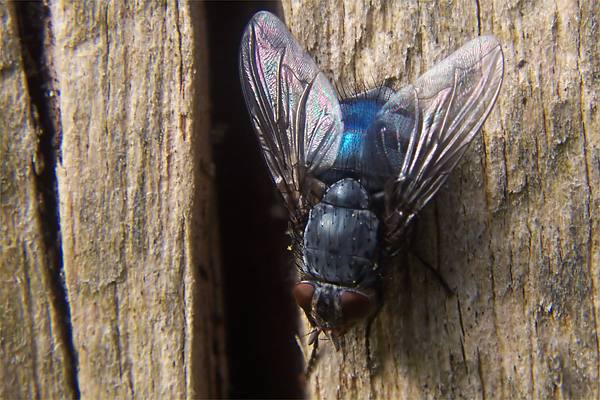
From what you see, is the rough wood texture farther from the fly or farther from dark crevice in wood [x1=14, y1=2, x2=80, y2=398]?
dark crevice in wood [x1=14, y1=2, x2=80, y2=398]

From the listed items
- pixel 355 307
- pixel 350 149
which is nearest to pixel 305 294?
pixel 355 307

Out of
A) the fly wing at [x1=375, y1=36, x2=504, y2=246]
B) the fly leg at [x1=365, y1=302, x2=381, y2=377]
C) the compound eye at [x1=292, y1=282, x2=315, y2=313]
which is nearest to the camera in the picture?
the fly wing at [x1=375, y1=36, x2=504, y2=246]

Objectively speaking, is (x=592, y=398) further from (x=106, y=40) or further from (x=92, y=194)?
(x=106, y=40)

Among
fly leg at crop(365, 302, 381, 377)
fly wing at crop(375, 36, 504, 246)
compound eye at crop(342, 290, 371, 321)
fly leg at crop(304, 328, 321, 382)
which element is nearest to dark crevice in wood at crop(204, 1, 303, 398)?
fly leg at crop(304, 328, 321, 382)

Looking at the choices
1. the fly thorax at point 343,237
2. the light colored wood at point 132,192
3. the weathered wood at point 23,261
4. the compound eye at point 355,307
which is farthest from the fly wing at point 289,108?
the weathered wood at point 23,261

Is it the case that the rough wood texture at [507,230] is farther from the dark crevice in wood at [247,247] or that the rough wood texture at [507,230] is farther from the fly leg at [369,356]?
the dark crevice in wood at [247,247]

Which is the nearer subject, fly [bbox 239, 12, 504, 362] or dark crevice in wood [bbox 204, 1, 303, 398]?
fly [bbox 239, 12, 504, 362]

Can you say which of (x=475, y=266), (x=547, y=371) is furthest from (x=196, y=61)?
(x=547, y=371)
